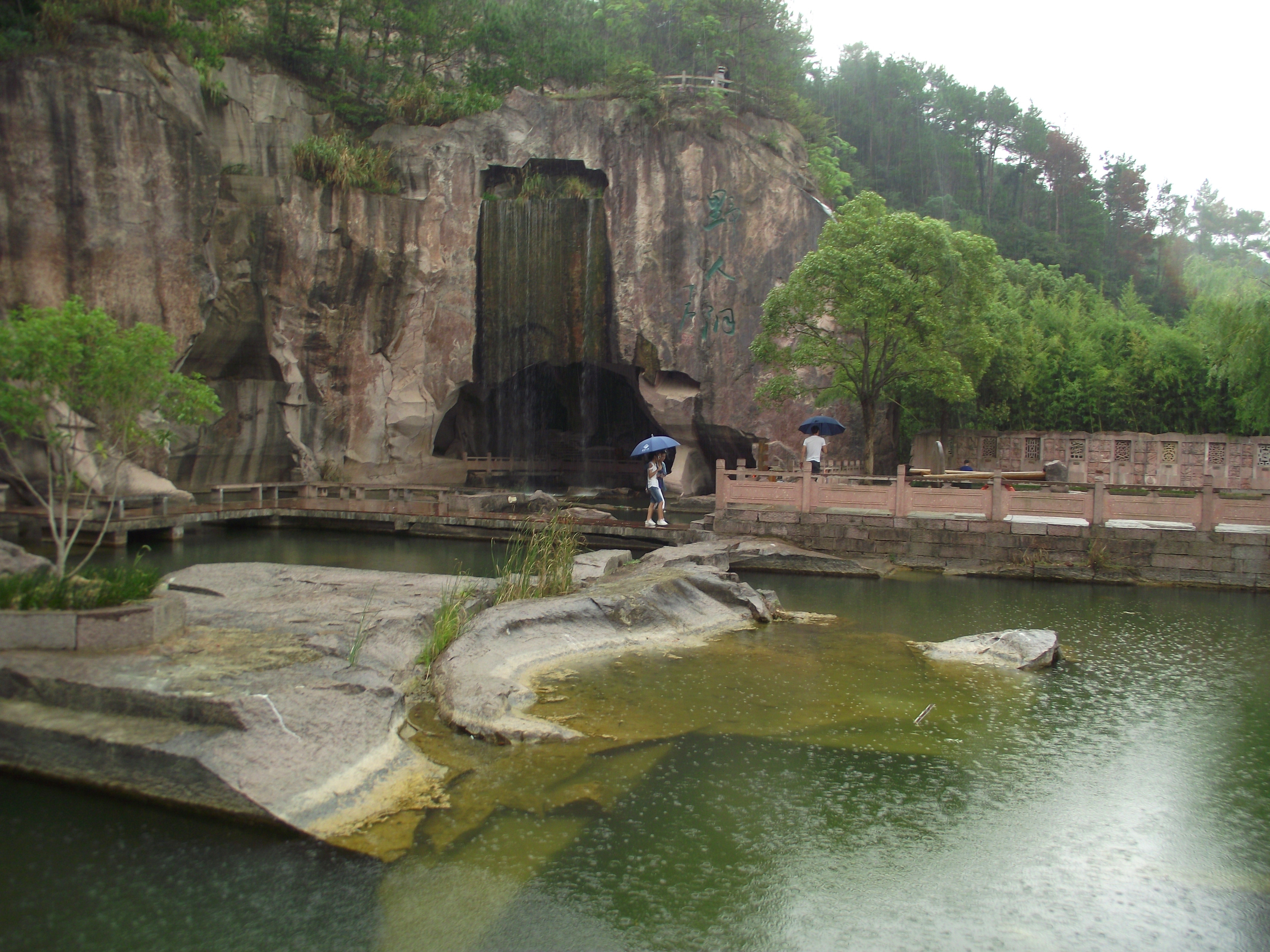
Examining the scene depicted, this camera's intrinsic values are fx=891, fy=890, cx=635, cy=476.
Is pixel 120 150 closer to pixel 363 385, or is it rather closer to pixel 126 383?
pixel 363 385

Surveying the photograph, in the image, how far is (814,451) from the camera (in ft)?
51.0

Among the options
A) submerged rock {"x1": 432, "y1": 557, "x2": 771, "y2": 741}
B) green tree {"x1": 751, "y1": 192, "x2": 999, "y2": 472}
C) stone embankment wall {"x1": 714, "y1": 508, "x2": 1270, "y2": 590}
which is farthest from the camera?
green tree {"x1": 751, "y1": 192, "x2": 999, "y2": 472}

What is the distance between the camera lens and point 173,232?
1728 cm

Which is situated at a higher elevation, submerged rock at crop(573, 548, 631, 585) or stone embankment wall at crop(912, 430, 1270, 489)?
stone embankment wall at crop(912, 430, 1270, 489)

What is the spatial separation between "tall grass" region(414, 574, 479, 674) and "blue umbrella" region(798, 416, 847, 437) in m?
9.13

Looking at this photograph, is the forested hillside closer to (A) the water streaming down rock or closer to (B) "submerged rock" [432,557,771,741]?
(A) the water streaming down rock

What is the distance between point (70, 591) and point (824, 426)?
12767 mm

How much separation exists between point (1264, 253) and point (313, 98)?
131 ft

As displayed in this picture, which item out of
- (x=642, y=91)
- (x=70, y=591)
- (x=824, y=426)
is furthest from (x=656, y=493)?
(x=642, y=91)

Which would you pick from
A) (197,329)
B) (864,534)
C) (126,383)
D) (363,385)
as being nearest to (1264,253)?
(864,534)

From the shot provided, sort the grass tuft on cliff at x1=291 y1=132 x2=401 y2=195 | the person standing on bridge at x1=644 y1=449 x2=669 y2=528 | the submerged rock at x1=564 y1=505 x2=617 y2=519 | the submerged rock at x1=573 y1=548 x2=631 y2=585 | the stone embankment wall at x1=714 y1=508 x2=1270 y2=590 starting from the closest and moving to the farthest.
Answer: the submerged rock at x1=573 y1=548 x2=631 y2=585, the stone embankment wall at x1=714 y1=508 x2=1270 y2=590, the person standing on bridge at x1=644 y1=449 x2=669 y2=528, the submerged rock at x1=564 y1=505 x2=617 y2=519, the grass tuft on cliff at x1=291 y1=132 x2=401 y2=195

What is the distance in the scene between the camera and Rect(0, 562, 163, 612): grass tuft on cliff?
6262 mm

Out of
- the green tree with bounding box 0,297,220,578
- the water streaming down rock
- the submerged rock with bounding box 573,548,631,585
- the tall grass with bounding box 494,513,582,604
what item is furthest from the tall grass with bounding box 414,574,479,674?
the water streaming down rock

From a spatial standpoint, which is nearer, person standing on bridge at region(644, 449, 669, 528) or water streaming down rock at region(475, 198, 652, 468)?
person standing on bridge at region(644, 449, 669, 528)
